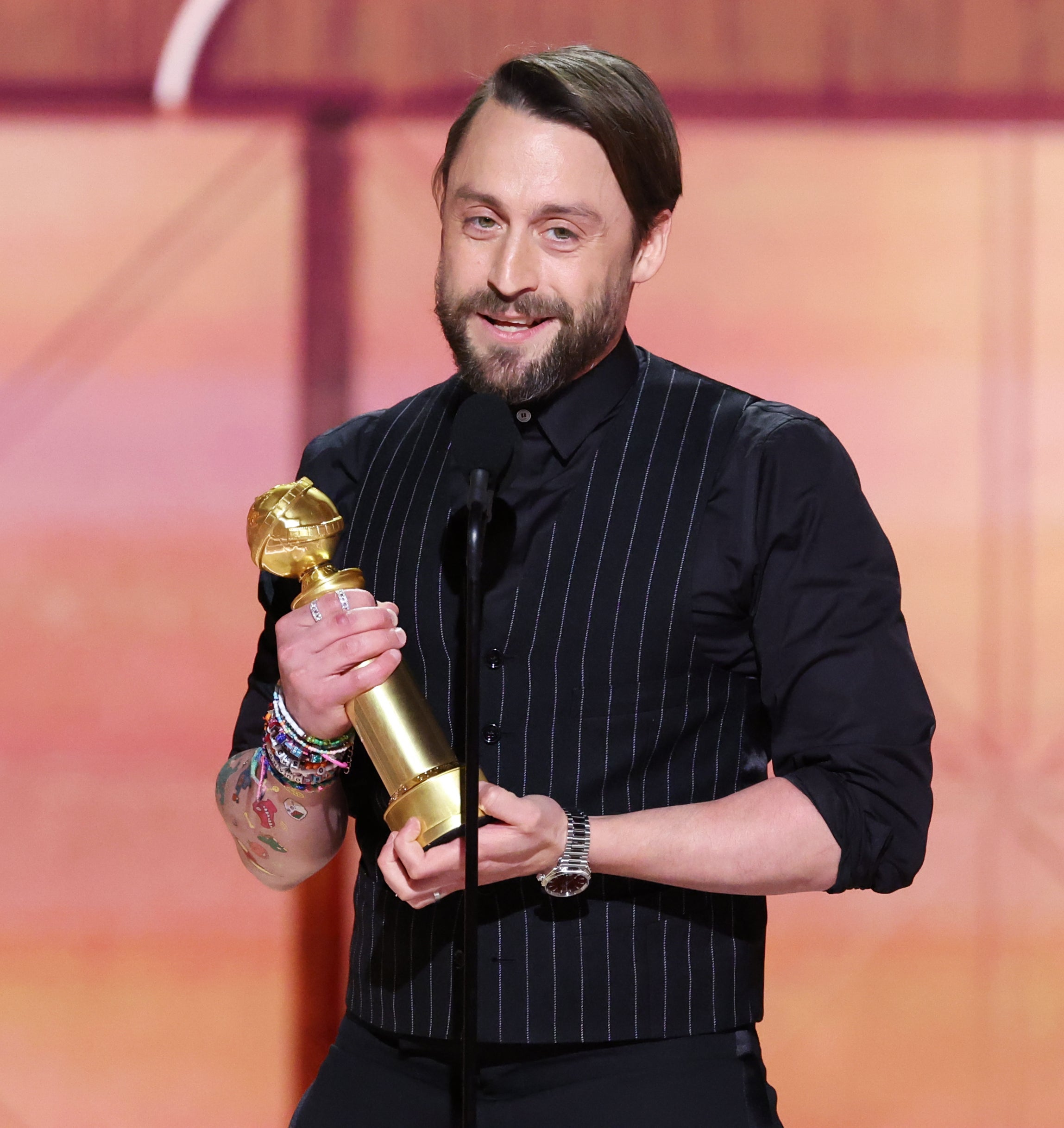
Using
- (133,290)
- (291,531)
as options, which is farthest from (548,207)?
(133,290)

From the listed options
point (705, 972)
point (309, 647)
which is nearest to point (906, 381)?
point (705, 972)

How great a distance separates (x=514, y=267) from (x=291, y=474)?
35.2 inches

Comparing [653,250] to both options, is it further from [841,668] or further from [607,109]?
[841,668]

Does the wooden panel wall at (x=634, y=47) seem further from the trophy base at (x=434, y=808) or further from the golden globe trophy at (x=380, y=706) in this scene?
the trophy base at (x=434, y=808)

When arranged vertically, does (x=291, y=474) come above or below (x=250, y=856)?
above

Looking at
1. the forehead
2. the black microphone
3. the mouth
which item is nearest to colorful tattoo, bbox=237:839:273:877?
the black microphone

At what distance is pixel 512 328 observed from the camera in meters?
1.19

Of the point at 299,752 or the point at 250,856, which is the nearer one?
the point at 299,752

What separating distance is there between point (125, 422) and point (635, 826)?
1.19m

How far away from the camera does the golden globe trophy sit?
94 centimetres

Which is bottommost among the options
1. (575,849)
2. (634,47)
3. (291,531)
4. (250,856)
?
(250,856)

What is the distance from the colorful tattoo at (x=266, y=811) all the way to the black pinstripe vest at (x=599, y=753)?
9cm

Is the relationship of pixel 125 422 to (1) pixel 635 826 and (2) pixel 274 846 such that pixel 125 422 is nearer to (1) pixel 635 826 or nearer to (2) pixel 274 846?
(2) pixel 274 846

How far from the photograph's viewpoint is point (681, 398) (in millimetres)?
1255
